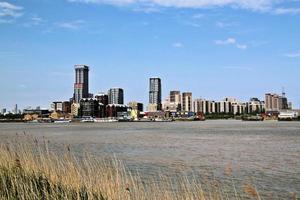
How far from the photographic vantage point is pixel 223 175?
2398cm

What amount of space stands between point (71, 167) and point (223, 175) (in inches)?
481

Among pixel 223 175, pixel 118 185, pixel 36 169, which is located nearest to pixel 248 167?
pixel 223 175

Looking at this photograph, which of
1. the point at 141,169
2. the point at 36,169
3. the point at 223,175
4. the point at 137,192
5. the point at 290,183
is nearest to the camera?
the point at 137,192

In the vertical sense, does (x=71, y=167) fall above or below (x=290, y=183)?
above

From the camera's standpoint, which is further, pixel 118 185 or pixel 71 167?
pixel 71 167

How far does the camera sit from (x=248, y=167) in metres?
28.6

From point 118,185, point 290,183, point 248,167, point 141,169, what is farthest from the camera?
point 248,167

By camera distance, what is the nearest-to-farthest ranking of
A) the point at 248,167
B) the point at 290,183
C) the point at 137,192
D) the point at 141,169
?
1. the point at 137,192
2. the point at 290,183
3. the point at 141,169
4. the point at 248,167

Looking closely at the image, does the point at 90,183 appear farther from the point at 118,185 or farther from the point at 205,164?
the point at 205,164

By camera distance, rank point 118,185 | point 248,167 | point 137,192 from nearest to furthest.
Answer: point 118,185 → point 137,192 → point 248,167

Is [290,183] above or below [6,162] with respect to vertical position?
below

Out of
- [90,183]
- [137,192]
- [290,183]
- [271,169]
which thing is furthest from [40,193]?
[271,169]

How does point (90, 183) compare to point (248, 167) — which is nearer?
point (90, 183)

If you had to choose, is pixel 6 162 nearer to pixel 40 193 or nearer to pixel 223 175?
pixel 40 193
